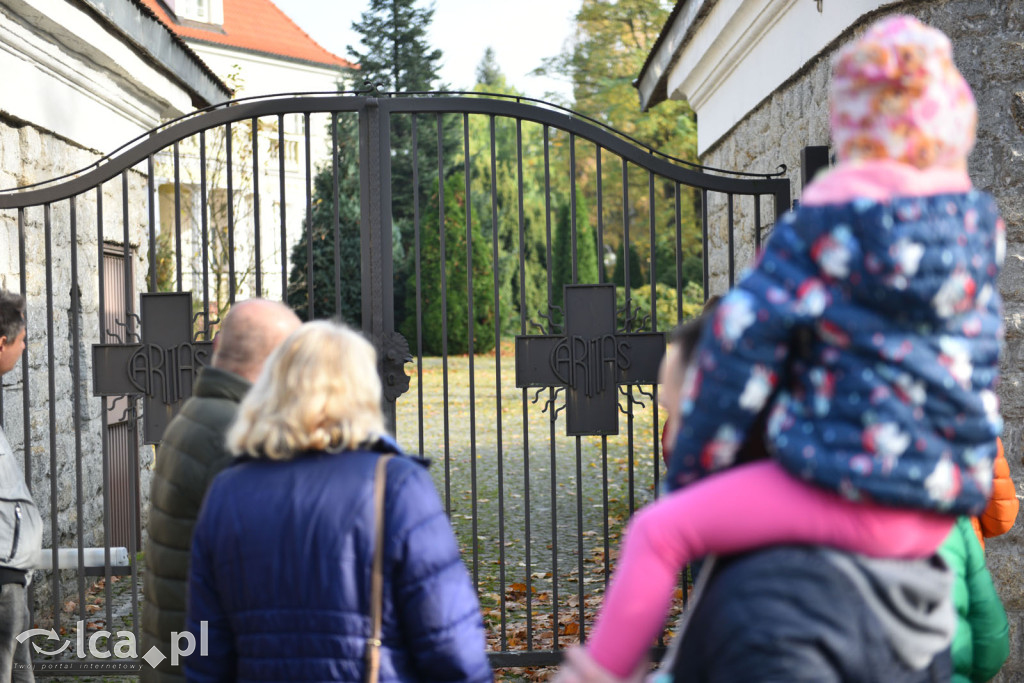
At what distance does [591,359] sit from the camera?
4316mm

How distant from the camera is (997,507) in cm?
299

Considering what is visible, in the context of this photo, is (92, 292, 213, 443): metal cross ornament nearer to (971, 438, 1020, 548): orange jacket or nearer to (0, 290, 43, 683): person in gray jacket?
(0, 290, 43, 683): person in gray jacket

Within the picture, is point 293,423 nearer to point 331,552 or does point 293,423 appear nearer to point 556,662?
point 331,552

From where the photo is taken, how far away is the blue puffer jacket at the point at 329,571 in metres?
2.00

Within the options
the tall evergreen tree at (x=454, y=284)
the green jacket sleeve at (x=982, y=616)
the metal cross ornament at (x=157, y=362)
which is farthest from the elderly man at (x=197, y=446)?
the tall evergreen tree at (x=454, y=284)

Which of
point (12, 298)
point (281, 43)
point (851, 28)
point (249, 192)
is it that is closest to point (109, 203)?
point (12, 298)

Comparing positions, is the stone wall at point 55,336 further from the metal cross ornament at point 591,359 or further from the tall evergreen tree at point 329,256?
the tall evergreen tree at point 329,256

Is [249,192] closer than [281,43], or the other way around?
[249,192]

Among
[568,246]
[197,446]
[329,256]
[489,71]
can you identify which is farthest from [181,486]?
[489,71]

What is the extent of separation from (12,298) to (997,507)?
3382 millimetres

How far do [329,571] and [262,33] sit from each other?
3082 centimetres

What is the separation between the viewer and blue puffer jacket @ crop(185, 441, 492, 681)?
200cm

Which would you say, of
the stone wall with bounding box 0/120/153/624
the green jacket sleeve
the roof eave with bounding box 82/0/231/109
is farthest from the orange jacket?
the roof eave with bounding box 82/0/231/109

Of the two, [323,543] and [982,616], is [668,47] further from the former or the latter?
[323,543]
